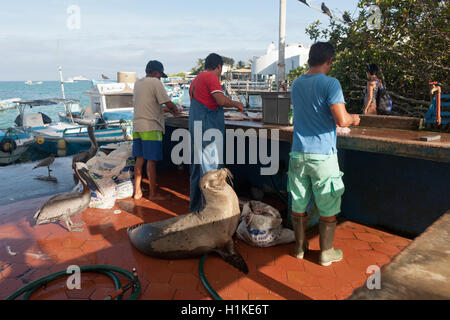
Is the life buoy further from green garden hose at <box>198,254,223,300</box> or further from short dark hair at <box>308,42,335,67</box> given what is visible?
short dark hair at <box>308,42,335,67</box>

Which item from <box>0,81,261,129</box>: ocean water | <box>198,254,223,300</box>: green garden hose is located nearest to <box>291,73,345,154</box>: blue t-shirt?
<box>198,254,223,300</box>: green garden hose

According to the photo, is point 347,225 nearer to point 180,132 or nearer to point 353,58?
point 180,132

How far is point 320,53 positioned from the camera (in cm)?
249

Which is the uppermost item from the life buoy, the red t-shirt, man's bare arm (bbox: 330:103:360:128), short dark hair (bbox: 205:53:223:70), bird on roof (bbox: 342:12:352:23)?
bird on roof (bbox: 342:12:352:23)

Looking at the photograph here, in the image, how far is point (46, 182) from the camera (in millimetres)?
6684

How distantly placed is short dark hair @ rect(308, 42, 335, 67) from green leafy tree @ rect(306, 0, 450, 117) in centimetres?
470

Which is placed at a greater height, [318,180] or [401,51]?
[401,51]

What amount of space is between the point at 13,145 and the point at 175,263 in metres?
13.1

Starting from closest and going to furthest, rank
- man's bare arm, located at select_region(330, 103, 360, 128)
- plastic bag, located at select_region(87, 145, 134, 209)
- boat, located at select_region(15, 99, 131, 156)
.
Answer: man's bare arm, located at select_region(330, 103, 360, 128)
plastic bag, located at select_region(87, 145, 134, 209)
boat, located at select_region(15, 99, 131, 156)

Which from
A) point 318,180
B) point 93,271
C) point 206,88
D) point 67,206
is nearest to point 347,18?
point 206,88

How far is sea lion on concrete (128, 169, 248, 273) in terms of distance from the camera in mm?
2939

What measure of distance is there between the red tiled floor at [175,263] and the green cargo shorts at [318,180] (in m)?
0.61

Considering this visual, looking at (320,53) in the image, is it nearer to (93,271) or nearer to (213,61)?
(213,61)

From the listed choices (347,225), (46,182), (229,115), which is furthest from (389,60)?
(46,182)
